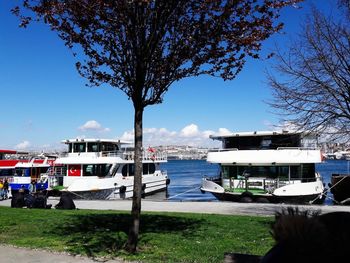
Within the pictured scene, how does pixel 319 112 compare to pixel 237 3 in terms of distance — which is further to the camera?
pixel 319 112

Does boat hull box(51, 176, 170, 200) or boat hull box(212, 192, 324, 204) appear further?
boat hull box(51, 176, 170, 200)

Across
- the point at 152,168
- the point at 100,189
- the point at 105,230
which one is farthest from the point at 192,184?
the point at 105,230

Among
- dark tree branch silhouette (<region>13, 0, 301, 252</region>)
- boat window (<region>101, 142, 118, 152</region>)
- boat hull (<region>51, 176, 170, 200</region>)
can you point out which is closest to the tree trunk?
dark tree branch silhouette (<region>13, 0, 301, 252</region>)

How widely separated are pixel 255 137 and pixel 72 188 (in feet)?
42.4

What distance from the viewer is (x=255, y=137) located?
28.4 metres

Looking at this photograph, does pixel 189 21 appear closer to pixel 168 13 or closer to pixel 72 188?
pixel 168 13

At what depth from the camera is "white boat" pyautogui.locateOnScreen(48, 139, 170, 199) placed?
30.1 meters

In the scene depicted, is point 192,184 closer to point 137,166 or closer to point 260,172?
point 260,172

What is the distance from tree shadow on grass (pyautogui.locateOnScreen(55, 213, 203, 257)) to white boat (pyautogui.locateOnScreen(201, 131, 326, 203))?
1323 centimetres

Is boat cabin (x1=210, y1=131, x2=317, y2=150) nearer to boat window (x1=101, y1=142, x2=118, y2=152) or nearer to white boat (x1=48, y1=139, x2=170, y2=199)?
white boat (x1=48, y1=139, x2=170, y2=199)

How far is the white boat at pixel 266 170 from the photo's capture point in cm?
2483

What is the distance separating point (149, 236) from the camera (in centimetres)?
952

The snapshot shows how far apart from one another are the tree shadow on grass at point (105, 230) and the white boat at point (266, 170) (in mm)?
13227

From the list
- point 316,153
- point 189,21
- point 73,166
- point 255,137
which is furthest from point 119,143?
point 189,21
